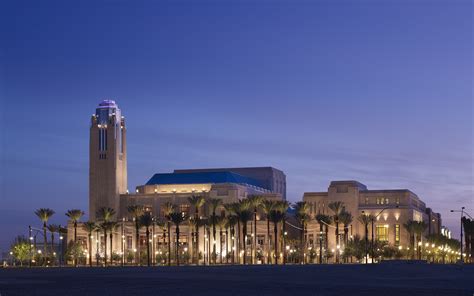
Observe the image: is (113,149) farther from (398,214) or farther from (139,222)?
(398,214)

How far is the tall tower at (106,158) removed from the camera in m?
171

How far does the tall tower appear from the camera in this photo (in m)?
171

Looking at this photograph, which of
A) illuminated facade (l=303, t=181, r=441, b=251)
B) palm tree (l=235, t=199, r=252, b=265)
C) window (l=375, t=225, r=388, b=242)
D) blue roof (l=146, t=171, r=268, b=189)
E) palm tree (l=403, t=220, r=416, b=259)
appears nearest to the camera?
palm tree (l=235, t=199, r=252, b=265)

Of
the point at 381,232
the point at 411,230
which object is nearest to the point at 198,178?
the point at 381,232

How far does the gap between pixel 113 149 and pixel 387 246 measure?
2214 inches

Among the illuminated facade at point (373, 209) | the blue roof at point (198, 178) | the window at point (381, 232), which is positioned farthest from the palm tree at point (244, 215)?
the window at point (381, 232)

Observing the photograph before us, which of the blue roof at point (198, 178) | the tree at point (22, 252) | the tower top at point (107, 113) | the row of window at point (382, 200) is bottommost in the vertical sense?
the tree at point (22, 252)

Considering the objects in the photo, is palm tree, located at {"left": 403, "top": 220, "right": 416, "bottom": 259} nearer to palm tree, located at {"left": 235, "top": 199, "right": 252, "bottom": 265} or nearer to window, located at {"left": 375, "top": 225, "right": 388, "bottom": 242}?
window, located at {"left": 375, "top": 225, "right": 388, "bottom": 242}

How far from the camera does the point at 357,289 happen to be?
41.4 metres

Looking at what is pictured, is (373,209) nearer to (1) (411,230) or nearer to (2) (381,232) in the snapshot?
(2) (381,232)

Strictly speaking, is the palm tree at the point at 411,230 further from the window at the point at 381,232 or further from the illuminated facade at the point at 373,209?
the window at the point at 381,232

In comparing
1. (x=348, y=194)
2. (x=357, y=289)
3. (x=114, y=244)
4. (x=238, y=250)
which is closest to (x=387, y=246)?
(x=348, y=194)

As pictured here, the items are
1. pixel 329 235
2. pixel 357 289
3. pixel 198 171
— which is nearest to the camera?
pixel 357 289

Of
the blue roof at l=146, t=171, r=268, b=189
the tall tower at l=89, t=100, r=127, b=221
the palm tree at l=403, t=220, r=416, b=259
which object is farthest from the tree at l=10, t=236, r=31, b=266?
the palm tree at l=403, t=220, r=416, b=259
